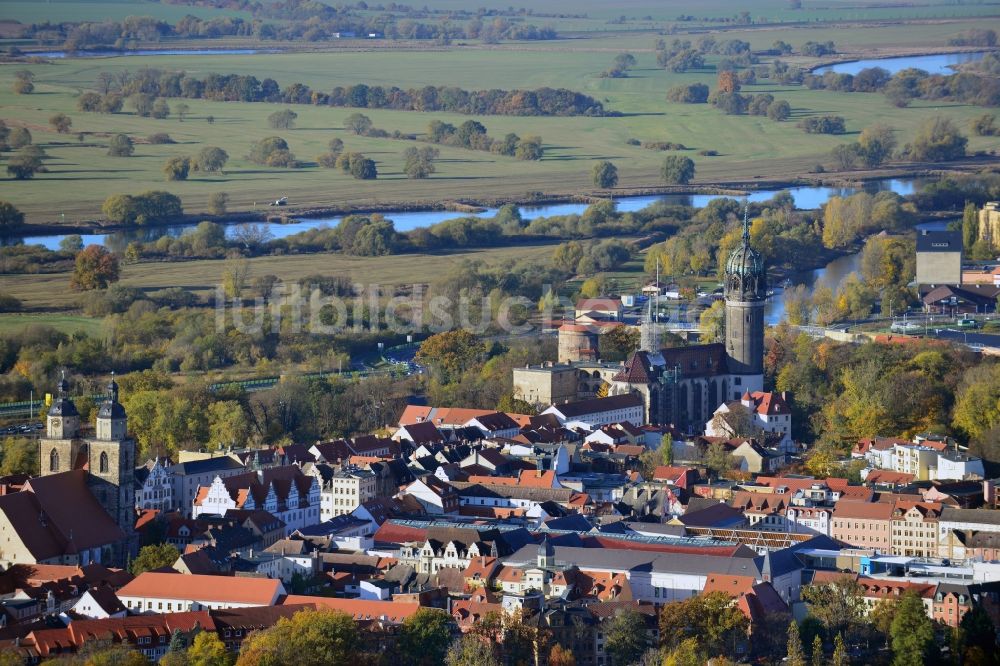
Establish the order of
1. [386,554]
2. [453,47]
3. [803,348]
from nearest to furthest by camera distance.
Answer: [386,554], [803,348], [453,47]

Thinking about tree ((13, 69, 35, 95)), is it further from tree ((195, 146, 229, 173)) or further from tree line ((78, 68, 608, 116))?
tree ((195, 146, 229, 173))

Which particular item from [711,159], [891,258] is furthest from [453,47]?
[891,258]

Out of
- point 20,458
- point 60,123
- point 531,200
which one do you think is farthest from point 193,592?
point 60,123

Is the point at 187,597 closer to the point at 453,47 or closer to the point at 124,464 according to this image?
the point at 124,464

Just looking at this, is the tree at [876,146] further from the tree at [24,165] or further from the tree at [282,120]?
the tree at [24,165]

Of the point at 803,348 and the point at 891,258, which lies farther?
the point at 891,258

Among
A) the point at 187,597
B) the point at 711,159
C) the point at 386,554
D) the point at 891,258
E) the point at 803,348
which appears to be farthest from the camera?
the point at 711,159

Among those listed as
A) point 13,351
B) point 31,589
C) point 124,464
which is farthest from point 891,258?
point 31,589

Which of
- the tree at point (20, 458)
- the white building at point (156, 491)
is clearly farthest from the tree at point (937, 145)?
the white building at point (156, 491)
